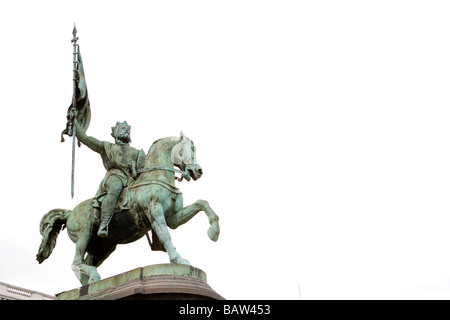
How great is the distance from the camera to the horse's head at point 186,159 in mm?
11116

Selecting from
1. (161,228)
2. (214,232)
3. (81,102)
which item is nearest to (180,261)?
(161,228)

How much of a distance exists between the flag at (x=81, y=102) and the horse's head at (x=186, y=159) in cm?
228

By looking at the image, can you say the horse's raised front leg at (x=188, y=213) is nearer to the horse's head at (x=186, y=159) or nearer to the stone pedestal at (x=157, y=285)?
the horse's head at (x=186, y=159)

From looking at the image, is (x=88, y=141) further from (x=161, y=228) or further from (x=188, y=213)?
(x=161, y=228)

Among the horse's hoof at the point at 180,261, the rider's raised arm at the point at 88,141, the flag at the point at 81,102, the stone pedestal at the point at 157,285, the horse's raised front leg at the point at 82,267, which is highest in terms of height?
the flag at the point at 81,102

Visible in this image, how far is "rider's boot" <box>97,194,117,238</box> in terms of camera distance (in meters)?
10.7

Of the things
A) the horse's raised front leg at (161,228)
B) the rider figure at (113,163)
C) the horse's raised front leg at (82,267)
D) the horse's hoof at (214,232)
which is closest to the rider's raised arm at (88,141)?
the rider figure at (113,163)

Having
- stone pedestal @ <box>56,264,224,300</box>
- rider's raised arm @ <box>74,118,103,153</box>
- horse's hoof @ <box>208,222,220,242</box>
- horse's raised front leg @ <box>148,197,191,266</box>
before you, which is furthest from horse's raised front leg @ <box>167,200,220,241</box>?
rider's raised arm @ <box>74,118,103,153</box>

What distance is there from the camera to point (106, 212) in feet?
35.3

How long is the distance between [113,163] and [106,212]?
1.16 metres

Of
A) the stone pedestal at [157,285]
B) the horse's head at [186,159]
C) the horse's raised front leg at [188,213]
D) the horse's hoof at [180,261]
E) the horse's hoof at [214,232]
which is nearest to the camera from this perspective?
the stone pedestal at [157,285]

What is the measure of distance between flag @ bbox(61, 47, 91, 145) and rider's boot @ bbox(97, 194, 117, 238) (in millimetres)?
2038

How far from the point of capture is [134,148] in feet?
39.0
